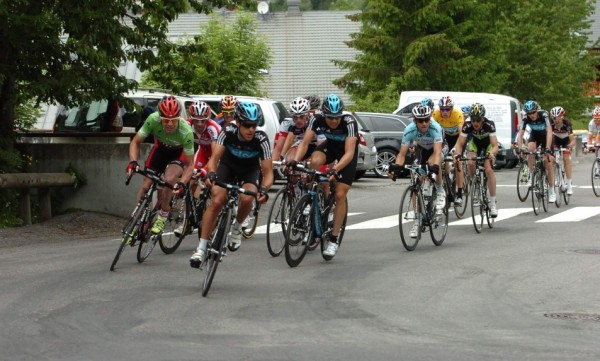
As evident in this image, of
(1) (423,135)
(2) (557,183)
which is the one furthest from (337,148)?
(2) (557,183)

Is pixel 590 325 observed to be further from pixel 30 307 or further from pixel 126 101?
pixel 126 101

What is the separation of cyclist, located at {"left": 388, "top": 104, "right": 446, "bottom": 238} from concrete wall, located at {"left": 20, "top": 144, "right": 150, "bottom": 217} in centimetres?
483

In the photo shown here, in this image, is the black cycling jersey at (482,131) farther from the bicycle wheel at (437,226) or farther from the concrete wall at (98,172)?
the concrete wall at (98,172)

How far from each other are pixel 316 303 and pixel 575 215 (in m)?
10.8

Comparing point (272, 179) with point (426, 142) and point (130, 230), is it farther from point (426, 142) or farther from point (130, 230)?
point (426, 142)

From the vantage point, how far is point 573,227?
18453 millimetres

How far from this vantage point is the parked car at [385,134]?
30.9 m

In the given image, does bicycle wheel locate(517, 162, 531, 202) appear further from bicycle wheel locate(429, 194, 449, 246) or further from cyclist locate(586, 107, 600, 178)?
bicycle wheel locate(429, 194, 449, 246)

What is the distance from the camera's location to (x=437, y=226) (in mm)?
15727

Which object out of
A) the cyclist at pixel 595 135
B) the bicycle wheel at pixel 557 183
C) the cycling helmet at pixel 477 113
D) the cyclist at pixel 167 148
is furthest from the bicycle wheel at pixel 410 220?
the cyclist at pixel 595 135

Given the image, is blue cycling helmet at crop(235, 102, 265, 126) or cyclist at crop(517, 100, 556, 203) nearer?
blue cycling helmet at crop(235, 102, 265, 126)

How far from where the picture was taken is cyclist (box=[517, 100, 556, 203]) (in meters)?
21.1

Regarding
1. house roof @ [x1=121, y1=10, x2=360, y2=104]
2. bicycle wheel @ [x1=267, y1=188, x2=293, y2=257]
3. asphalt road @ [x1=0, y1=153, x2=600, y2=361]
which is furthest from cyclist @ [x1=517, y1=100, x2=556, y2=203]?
house roof @ [x1=121, y1=10, x2=360, y2=104]

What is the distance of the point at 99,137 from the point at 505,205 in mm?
7232
